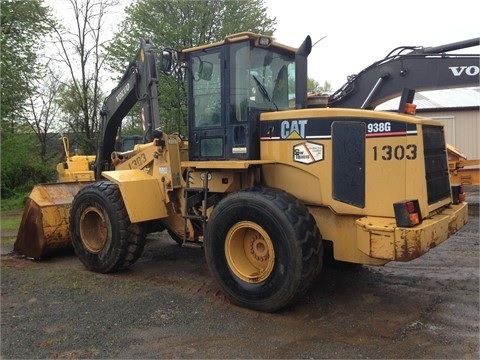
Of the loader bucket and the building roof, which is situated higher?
the building roof

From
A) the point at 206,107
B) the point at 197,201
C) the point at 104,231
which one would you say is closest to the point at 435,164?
the point at 206,107

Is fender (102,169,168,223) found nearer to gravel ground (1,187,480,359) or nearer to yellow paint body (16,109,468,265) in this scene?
yellow paint body (16,109,468,265)

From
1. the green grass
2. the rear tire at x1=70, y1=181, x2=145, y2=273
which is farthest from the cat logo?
the green grass

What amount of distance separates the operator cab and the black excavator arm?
1.64 m

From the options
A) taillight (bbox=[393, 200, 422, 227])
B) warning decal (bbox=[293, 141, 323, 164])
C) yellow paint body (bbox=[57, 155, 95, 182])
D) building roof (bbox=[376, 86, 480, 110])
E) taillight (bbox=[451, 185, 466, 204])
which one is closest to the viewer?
taillight (bbox=[393, 200, 422, 227])

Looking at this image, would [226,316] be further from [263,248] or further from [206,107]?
[206,107]

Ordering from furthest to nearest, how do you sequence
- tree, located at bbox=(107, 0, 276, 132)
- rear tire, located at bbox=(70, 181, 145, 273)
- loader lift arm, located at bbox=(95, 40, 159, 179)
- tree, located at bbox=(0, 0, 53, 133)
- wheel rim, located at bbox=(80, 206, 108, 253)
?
tree, located at bbox=(107, 0, 276, 132)
tree, located at bbox=(0, 0, 53, 133)
loader lift arm, located at bbox=(95, 40, 159, 179)
wheel rim, located at bbox=(80, 206, 108, 253)
rear tire, located at bbox=(70, 181, 145, 273)

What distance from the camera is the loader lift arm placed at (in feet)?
21.7

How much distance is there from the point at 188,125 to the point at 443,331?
345 centimetres

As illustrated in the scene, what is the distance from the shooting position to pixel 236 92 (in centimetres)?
527

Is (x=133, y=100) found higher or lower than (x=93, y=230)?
higher

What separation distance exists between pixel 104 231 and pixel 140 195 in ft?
→ 2.94

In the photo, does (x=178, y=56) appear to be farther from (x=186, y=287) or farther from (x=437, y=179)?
(x=437, y=179)

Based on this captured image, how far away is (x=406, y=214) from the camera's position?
4207mm
